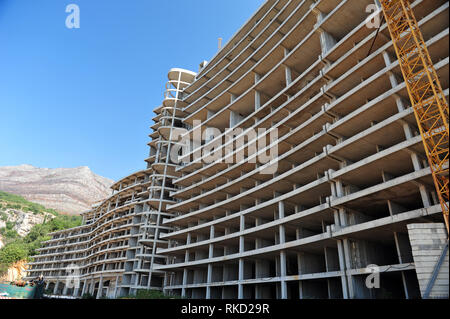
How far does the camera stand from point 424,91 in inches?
788

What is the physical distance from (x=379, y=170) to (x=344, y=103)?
21.9ft

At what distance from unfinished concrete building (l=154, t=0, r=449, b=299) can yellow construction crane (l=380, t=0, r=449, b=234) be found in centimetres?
78

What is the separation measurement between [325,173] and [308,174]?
4.38 meters

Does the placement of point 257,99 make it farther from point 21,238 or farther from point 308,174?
point 21,238

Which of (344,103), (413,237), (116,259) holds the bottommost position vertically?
(413,237)

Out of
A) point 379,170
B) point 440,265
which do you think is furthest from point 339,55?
point 440,265

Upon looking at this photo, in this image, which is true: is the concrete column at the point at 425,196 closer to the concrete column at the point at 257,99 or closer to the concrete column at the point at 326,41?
the concrete column at the point at 326,41

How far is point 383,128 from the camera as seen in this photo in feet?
72.7

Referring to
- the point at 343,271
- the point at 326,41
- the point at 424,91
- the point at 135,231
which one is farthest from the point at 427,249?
the point at 135,231

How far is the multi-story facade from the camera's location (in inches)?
857

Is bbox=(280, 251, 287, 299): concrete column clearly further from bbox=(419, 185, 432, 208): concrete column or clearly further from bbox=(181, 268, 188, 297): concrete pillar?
bbox=(181, 268, 188, 297): concrete pillar

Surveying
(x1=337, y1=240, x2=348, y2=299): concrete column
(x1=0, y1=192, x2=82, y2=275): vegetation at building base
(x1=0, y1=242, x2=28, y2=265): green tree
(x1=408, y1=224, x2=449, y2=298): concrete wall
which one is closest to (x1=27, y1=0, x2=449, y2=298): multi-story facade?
(x1=337, y1=240, x2=348, y2=299): concrete column

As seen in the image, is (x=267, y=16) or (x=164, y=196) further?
(x=164, y=196)
